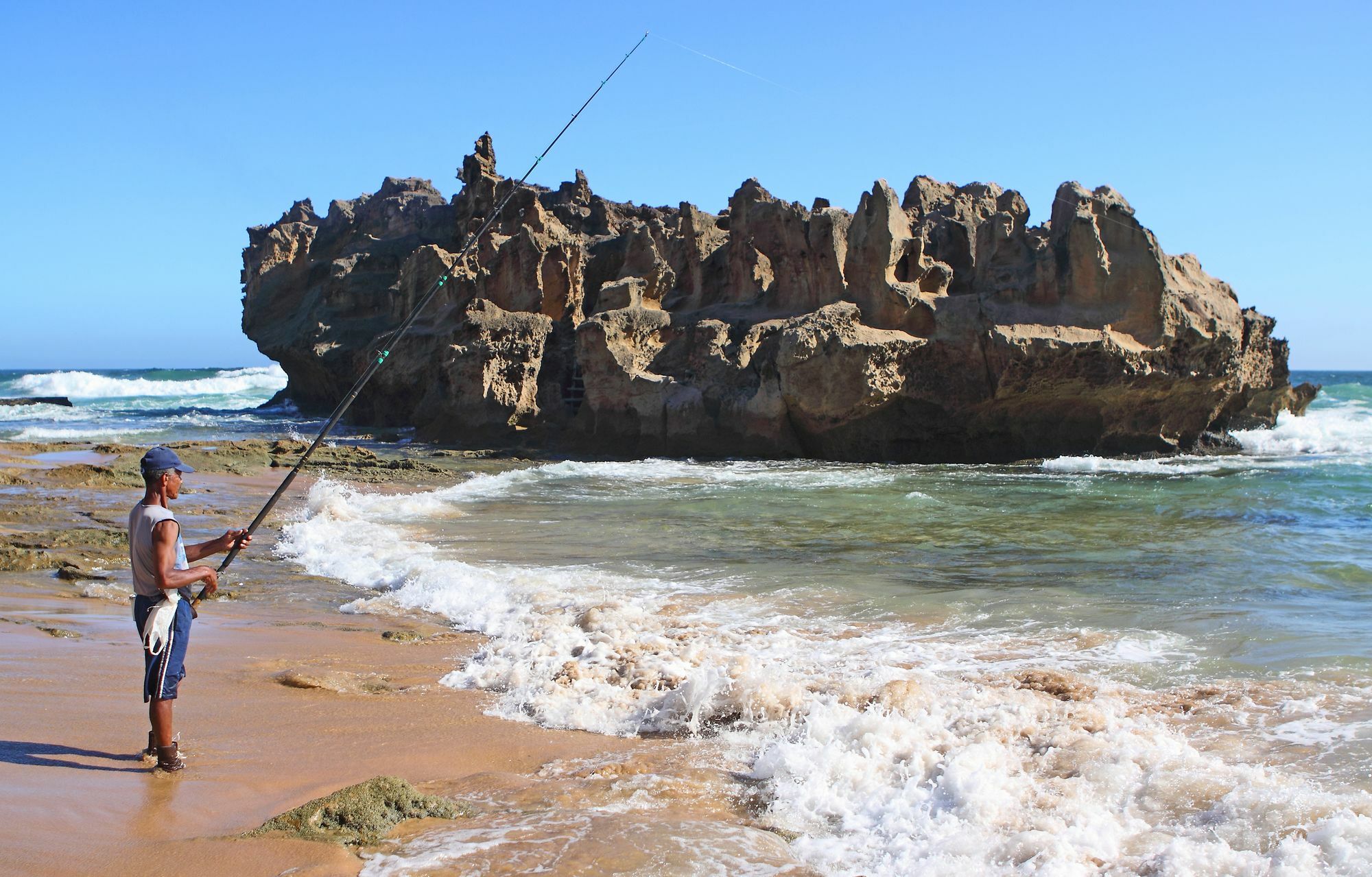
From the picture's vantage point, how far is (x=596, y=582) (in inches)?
291

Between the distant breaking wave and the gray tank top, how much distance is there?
5428cm

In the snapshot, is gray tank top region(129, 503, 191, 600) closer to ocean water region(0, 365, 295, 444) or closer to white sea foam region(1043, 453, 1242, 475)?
white sea foam region(1043, 453, 1242, 475)

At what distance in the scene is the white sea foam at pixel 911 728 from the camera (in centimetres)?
308

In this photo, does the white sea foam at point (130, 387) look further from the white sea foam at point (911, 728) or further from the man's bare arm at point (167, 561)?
the man's bare arm at point (167, 561)

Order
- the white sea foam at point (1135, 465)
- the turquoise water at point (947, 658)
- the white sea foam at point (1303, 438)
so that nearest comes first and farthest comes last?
the turquoise water at point (947, 658), the white sea foam at point (1135, 465), the white sea foam at point (1303, 438)

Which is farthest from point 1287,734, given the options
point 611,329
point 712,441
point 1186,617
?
point 611,329

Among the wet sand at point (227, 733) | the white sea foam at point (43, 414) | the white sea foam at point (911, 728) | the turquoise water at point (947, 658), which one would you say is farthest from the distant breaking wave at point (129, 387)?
the white sea foam at point (911, 728)

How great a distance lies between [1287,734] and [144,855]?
4064 mm

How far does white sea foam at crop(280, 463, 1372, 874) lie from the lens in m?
3.08

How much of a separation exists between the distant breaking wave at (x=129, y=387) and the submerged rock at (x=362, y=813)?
54.9m

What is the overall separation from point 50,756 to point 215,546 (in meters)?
0.85

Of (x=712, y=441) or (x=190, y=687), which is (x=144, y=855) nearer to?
(x=190, y=687)

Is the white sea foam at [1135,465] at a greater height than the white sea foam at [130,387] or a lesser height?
lesser

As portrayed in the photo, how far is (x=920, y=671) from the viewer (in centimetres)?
503
